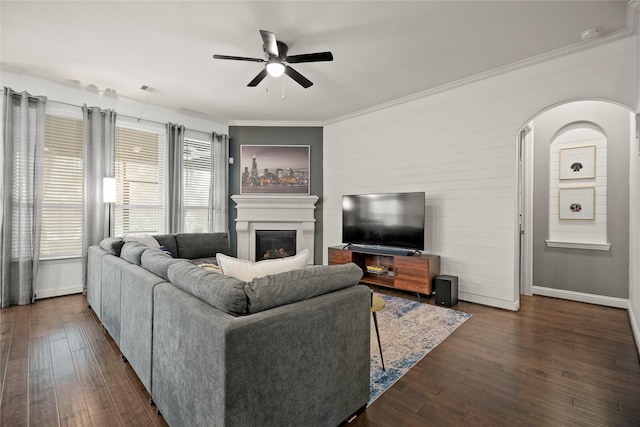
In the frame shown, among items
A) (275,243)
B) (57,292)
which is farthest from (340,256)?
(57,292)

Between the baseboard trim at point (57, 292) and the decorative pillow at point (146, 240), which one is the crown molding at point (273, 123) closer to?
the decorative pillow at point (146, 240)

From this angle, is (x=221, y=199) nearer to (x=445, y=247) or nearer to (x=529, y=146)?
(x=445, y=247)

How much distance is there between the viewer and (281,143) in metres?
5.77

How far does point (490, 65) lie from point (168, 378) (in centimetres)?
431

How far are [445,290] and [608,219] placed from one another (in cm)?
227

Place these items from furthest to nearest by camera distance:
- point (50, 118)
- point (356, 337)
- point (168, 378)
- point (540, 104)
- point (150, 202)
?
1. point (150, 202)
2. point (50, 118)
3. point (540, 104)
4. point (356, 337)
5. point (168, 378)

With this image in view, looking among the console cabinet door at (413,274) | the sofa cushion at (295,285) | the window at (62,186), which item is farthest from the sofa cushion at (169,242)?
the sofa cushion at (295,285)

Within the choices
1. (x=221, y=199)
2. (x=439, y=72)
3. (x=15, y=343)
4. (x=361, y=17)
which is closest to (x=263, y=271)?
(x=361, y=17)

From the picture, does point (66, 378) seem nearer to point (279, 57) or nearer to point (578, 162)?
point (279, 57)

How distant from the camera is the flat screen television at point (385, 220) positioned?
412 cm

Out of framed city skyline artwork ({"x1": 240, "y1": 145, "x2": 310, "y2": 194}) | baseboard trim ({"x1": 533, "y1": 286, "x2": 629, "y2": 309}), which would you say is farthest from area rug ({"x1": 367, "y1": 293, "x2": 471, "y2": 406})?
framed city skyline artwork ({"x1": 240, "y1": 145, "x2": 310, "y2": 194})

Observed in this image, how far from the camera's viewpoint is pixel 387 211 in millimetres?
4441

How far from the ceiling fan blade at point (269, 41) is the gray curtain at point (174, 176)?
3.02m

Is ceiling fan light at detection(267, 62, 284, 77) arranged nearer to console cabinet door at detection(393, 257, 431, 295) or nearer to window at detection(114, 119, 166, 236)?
console cabinet door at detection(393, 257, 431, 295)
